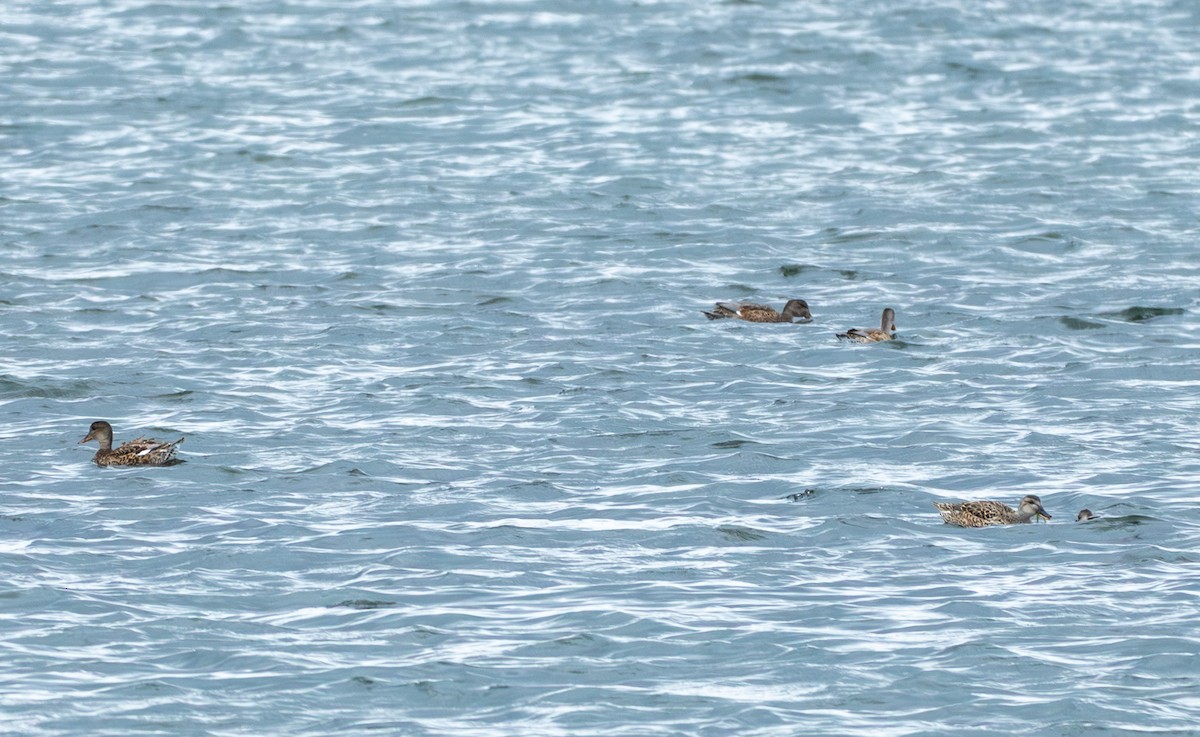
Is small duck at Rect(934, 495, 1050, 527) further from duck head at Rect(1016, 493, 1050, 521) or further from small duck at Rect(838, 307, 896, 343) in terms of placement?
small duck at Rect(838, 307, 896, 343)

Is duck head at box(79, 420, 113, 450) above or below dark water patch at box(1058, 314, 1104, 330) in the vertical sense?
above

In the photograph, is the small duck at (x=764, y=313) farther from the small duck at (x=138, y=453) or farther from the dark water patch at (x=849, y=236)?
the small duck at (x=138, y=453)

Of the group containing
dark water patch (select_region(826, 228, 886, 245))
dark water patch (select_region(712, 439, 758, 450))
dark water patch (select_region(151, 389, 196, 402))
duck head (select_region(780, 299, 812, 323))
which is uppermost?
dark water patch (select_region(151, 389, 196, 402))

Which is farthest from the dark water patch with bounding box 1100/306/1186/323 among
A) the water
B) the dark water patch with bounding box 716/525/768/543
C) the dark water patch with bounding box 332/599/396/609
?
the dark water patch with bounding box 332/599/396/609

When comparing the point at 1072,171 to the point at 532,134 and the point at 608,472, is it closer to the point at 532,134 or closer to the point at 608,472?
the point at 532,134

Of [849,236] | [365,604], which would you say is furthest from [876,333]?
[365,604]

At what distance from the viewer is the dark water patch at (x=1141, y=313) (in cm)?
2234

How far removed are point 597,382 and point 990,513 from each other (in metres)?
5.50

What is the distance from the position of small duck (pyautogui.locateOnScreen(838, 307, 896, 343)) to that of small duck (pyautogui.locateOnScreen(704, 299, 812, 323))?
83cm

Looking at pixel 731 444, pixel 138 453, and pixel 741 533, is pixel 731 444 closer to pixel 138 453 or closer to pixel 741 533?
pixel 741 533

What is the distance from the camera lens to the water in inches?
510

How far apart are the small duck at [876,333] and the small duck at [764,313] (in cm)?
83

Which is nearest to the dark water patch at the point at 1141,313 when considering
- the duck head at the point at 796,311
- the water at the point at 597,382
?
the water at the point at 597,382

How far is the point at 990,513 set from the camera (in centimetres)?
1535
